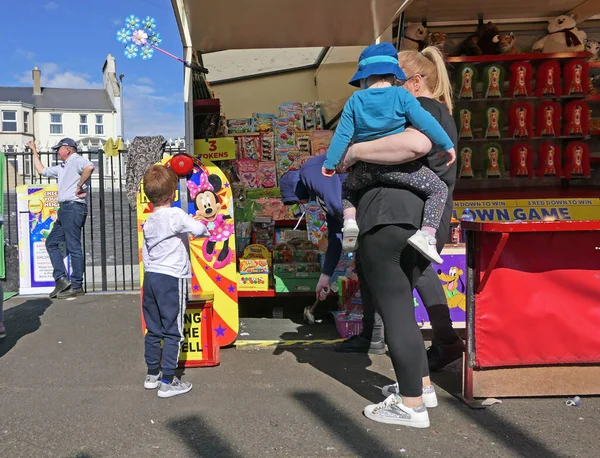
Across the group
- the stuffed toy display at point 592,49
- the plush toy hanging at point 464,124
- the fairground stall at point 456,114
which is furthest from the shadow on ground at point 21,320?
the stuffed toy display at point 592,49

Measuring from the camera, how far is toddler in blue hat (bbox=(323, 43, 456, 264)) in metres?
2.66

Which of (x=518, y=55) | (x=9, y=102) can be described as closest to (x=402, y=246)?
(x=518, y=55)

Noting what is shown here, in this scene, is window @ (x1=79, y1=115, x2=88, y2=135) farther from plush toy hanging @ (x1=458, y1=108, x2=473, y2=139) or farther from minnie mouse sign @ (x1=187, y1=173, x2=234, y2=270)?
minnie mouse sign @ (x1=187, y1=173, x2=234, y2=270)

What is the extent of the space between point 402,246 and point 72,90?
2186 inches

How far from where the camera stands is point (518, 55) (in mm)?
6031

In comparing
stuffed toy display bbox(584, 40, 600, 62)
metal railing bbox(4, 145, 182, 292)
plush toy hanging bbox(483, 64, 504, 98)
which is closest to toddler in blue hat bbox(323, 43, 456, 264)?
plush toy hanging bbox(483, 64, 504, 98)

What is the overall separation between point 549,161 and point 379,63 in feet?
13.9

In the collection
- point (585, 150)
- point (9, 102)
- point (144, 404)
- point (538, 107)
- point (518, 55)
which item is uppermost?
point (9, 102)

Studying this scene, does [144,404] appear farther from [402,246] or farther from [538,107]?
[538,107]

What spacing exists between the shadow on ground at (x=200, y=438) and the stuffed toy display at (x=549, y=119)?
195 inches

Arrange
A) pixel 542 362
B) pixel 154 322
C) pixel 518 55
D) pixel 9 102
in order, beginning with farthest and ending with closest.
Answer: pixel 9 102
pixel 518 55
pixel 154 322
pixel 542 362

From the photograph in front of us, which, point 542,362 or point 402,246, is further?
point 542,362

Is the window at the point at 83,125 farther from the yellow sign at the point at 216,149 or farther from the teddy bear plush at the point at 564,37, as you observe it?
the teddy bear plush at the point at 564,37

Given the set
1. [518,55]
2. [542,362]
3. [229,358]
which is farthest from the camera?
[518,55]
